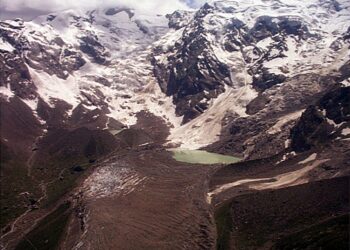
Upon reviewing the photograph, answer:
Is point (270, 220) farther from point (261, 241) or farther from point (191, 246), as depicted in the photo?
point (191, 246)

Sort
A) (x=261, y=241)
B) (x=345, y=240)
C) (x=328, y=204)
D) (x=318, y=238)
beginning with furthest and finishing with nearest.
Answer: (x=328, y=204)
(x=261, y=241)
(x=318, y=238)
(x=345, y=240)

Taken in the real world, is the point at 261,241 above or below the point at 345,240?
below

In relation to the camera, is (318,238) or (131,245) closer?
(318,238)

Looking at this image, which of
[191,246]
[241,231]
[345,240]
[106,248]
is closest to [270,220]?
[241,231]

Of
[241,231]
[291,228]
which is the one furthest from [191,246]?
[291,228]

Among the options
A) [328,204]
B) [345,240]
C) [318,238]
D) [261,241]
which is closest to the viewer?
[345,240]

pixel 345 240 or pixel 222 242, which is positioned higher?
pixel 345 240

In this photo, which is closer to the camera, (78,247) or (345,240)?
(345,240)

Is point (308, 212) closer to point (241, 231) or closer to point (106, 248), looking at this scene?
point (241, 231)

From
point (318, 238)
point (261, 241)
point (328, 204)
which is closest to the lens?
point (318, 238)
